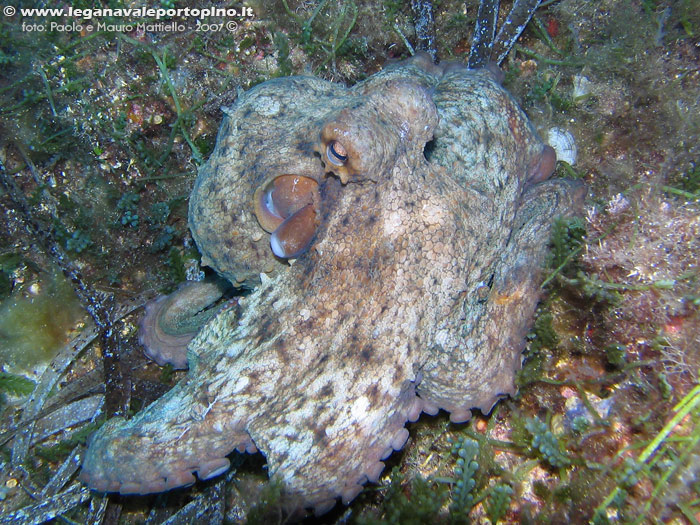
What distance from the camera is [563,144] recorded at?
4336 mm

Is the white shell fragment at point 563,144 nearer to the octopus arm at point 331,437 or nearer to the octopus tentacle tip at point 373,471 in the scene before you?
the octopus arm at point 331,437

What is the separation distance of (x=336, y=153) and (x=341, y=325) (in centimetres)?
109

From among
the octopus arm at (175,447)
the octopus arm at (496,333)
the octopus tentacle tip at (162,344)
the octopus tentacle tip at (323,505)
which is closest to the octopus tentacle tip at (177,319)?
the octopus tentacle tip at (162,344)

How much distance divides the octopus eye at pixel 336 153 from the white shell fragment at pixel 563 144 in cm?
300

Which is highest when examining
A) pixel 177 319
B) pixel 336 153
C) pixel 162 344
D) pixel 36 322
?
pixel 336 153

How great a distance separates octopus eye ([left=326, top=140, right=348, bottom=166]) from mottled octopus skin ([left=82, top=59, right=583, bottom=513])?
47 millimetres

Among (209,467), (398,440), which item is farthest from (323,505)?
(209,467)

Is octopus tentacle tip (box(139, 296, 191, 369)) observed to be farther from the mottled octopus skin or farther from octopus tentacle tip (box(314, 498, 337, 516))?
octopus tentacle tip (box(314, 498, 337, 516))

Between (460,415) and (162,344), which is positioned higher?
(162,344)

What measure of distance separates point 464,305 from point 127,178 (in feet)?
14.7

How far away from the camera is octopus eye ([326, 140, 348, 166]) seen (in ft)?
8.00

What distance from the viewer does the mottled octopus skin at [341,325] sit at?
8.39 feet

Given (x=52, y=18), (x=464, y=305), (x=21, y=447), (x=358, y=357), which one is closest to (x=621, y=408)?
(x=464, y=305)

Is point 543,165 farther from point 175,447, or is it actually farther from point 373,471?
point 175,447
